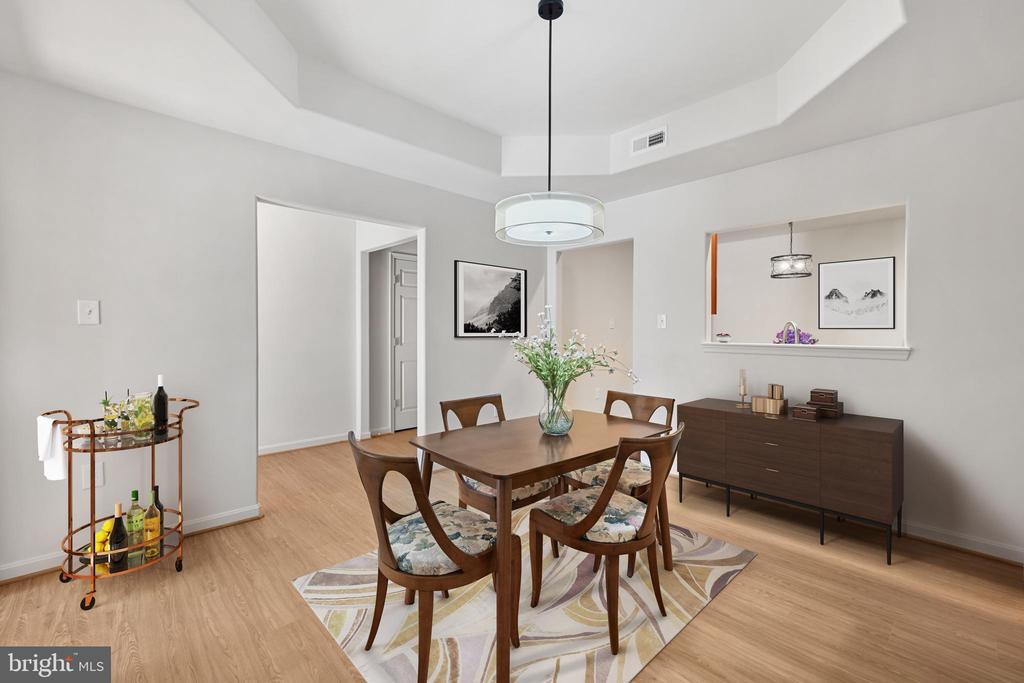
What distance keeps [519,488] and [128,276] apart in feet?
7.99

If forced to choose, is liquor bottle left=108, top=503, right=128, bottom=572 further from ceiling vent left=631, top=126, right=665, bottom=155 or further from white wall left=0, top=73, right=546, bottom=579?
ceiling vent left=631, top=126, right=665, bottom=155

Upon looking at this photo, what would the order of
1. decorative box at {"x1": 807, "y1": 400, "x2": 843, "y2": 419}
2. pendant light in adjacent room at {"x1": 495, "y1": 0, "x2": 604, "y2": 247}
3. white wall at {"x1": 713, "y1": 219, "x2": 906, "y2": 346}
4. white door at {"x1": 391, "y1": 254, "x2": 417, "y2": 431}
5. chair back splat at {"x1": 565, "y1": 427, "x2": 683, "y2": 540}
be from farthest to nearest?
white door at {"x1": 391, "y1": 254, "x2": 417, "y2": 431} → white wall at {"x1": 713, "y1": 219, "x2": 906, "y2": 346} → decorative box at {"x1": 807, "y1": 400, "x2": 843, "y2": 419} → pendant light in adjacent room at {"x1": 495, "y1": 0, "x2": 604, "y2": 247} → chair back splat at {"x1": 565, "y1": 427, "x2": 683, "y2": 540}

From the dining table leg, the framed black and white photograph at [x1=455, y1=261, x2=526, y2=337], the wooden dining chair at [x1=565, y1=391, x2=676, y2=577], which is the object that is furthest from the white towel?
the framed black and white photograph at [x1=455, y1=261, x2=526, y2=337]

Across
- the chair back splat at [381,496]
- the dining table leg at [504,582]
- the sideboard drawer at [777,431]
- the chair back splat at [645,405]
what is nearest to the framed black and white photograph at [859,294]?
the sideboard drawer at [777,431]

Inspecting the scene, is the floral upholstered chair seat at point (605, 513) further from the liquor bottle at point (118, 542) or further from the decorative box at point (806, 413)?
the liquor bottle at point (118, 542)

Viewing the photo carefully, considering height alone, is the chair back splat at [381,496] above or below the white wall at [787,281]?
below

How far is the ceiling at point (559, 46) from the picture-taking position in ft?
7.15

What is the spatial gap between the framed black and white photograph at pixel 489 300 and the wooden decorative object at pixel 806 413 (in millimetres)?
Answer: 2540

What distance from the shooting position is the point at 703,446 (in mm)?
3219

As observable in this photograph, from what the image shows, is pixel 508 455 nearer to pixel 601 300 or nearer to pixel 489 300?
pixel 489 300

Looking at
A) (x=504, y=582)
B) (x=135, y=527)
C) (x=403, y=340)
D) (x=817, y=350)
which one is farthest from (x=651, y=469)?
(x=403, y=340)

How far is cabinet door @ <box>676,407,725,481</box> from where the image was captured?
314cm

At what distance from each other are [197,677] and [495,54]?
3122mm

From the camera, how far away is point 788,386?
3.25 m
